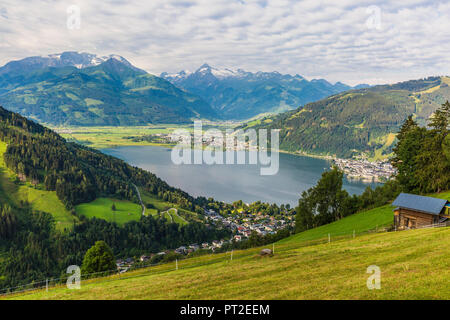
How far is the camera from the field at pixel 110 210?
79000 mm

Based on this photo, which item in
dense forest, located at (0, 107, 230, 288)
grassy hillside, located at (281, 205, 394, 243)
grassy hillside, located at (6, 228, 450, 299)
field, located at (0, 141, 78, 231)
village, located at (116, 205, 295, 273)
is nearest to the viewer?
grassy hillside, located at (6, 228, 450, 299)

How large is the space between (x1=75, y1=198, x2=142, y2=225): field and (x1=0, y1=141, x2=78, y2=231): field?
16.6ft

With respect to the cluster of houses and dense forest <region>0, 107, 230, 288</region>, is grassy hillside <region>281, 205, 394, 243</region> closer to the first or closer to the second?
dense forest <region>0, 107, 230, 288</region>

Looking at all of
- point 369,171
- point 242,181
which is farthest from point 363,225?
point 369,171

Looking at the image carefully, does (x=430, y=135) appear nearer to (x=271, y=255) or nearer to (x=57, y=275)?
(x=271, y=255)

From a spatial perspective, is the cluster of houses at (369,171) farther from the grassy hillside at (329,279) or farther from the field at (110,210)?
the grassy hillside at (329,279)

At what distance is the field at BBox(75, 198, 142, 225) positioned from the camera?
259ft

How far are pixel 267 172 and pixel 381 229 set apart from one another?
451 feet

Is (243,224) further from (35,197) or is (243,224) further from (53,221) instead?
(35,197)

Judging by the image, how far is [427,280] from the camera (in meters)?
11.5

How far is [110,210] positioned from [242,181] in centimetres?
7473

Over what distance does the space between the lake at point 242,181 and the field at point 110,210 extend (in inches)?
1424

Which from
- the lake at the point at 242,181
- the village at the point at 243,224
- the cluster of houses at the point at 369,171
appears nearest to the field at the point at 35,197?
the village at the point at 243,224

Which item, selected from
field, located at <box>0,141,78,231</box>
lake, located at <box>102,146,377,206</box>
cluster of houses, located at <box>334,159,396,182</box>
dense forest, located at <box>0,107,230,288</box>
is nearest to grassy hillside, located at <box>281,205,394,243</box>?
dense forest, located at <box>0,107,230,288</box>
